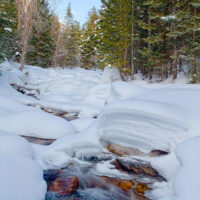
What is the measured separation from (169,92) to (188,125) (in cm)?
124

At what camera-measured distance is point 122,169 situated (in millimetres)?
3609

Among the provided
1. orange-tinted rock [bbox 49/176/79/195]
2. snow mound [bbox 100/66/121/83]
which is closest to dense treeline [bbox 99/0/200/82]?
snow mound [bbox 100/66/121/83]

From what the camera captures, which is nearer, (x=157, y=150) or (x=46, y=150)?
(x=157, y=150)

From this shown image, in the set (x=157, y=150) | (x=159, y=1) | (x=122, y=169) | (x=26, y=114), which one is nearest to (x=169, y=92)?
(x=157, y=150)

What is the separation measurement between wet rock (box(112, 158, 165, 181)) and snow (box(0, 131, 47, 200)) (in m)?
1.66

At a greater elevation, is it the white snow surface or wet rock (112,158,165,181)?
the white snow surface

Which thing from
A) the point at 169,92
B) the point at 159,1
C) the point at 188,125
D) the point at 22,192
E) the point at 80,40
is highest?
the point at 80,40

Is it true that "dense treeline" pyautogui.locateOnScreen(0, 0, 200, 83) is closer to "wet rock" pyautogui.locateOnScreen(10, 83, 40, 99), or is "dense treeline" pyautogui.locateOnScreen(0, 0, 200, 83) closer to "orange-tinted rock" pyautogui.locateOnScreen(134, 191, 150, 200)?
"wet rock" pyautogui.locateOnScreen(10, 83, 40, 99)

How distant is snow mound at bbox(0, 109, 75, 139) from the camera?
5.20 m

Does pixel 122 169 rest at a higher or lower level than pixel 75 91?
lower

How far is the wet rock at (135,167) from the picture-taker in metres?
3.34

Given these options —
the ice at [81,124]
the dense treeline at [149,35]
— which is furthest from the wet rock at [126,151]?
the dense treeline at [149,35]

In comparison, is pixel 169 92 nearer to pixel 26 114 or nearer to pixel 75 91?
pixel 26 114

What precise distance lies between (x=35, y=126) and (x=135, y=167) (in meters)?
3.42
